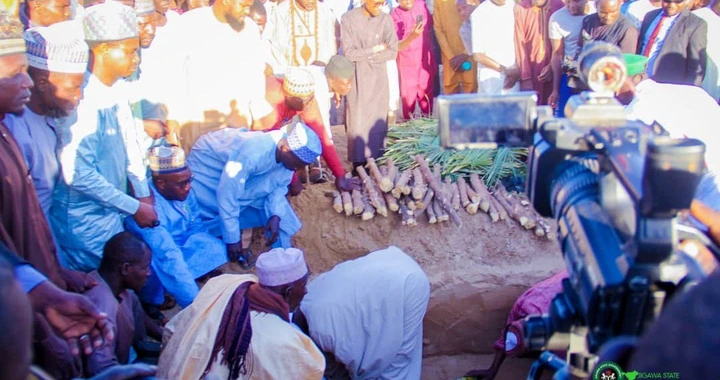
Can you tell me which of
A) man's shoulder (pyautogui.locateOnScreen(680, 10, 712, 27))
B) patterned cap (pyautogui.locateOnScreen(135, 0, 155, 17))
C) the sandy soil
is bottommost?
the sandy soil

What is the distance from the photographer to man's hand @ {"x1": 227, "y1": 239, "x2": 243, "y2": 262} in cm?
422

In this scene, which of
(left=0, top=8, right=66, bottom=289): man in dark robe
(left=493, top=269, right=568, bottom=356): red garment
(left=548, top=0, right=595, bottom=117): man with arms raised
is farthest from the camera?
(left=548, top=0, right=595, bottom=117): man with arms raised

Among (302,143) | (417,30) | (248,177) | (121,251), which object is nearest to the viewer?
(121,251)

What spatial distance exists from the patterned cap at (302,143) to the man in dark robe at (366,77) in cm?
153

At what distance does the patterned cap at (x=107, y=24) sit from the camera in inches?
129

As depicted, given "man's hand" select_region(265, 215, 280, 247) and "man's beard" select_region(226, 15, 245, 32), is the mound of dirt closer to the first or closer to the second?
"man's hand" select_region(265, 215, 280, 247)

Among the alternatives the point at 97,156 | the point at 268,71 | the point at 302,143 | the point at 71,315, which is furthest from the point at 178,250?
the point at 268,71

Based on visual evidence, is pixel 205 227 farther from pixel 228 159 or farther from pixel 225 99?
pixel 225 99

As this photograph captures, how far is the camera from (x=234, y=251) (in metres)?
4.23

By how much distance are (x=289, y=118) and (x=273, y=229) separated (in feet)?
3.28

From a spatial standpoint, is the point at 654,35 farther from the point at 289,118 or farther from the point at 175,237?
the point at 175,237

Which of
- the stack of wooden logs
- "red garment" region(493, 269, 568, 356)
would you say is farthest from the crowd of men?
"red garment" region(493, 269, 568, 356)

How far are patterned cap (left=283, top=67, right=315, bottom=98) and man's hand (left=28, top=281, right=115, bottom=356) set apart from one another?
273cm

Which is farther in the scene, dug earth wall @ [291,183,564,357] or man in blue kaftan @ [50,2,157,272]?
dug earth wall @ [291,183,564,357]
